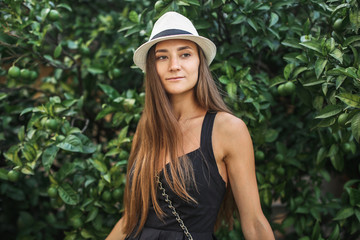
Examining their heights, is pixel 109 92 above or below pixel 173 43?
below

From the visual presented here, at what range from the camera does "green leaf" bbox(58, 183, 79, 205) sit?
2.11 meters

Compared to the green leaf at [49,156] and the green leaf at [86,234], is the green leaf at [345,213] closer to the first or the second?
the green leaf at [86,234]

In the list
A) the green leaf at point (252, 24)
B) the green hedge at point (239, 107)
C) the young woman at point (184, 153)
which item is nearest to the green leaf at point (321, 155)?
the green hedge at point (239, 107)

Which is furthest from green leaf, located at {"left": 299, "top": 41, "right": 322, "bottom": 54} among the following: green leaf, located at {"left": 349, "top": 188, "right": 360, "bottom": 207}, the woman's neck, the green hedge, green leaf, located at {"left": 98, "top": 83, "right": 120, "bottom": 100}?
green leaf, located at {"left": 98, "top": 83, "right": 120, "bottom": 100}

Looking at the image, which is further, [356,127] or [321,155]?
[321,155]

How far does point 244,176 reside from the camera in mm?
1570

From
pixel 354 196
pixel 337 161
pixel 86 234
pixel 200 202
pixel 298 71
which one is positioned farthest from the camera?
pixel 86 234

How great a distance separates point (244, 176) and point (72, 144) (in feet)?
3.53

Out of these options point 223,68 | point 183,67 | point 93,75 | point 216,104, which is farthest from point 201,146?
point 93,75

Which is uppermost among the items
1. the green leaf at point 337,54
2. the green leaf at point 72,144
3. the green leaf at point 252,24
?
the green leaf at point 252,24

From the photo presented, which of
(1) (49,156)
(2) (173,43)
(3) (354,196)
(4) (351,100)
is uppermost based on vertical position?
(2) (173,43)

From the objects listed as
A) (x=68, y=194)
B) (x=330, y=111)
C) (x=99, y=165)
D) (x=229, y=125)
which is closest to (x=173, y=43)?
(x=229, y=125)

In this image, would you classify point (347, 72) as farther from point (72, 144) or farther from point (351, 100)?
point (72, 144)

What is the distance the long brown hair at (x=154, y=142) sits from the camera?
5.50 ft
